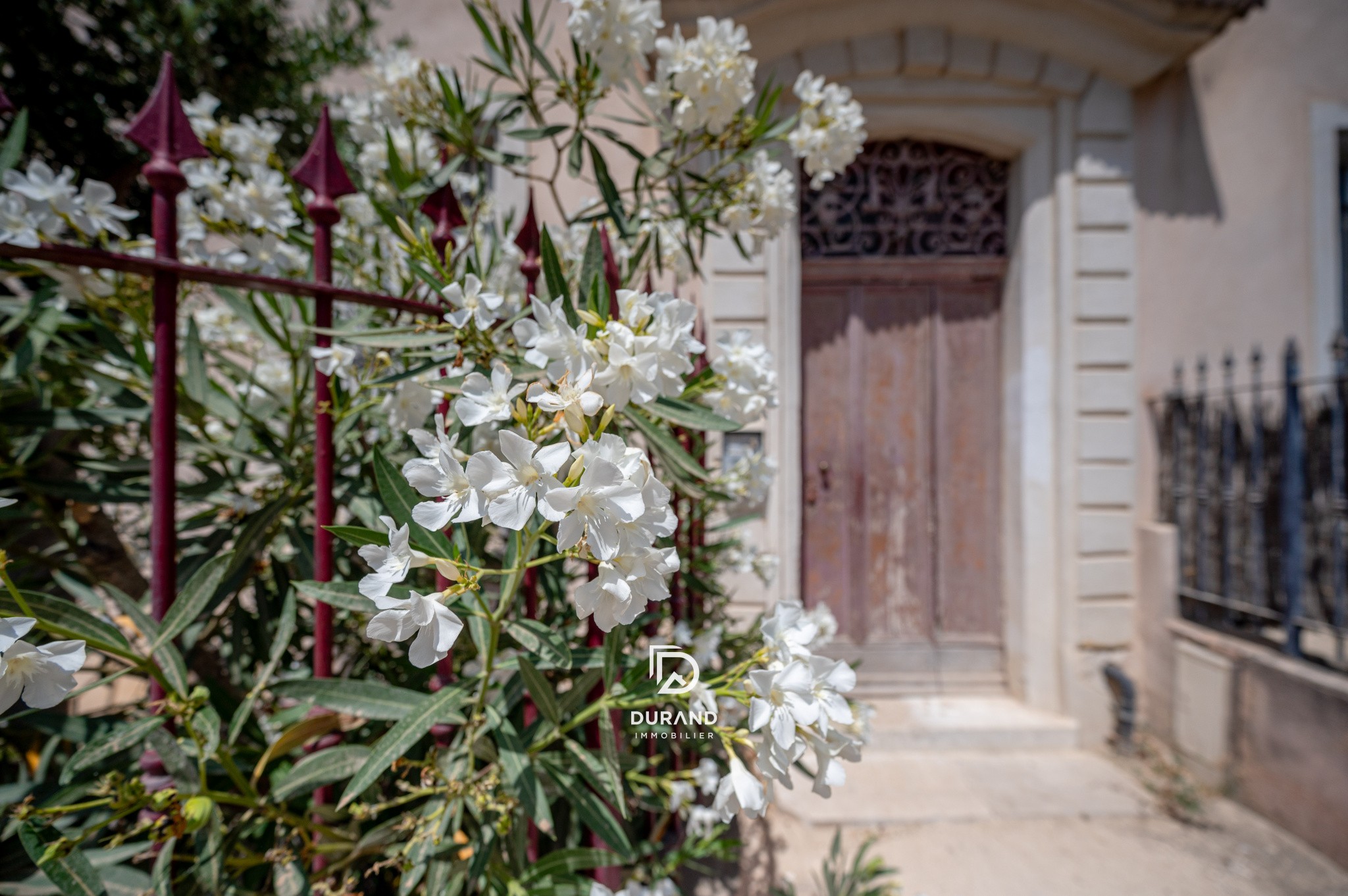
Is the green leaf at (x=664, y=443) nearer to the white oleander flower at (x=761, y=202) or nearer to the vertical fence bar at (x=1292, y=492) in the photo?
the white oleander flower at (x=761, y=202)

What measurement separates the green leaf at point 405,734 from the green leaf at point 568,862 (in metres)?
0.32

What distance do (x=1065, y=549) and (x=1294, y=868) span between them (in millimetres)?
1386

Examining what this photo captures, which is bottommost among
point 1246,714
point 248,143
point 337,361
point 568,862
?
point 1246,714

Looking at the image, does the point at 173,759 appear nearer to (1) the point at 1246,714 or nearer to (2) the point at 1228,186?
(1) the point at 1246,714

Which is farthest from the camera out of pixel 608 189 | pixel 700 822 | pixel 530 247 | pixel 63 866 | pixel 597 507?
pixel 700 822


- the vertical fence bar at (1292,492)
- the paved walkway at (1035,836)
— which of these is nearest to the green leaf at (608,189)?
the paved walkway at (1035,836)

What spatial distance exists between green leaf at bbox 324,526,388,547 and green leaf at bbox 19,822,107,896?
1.66 ft

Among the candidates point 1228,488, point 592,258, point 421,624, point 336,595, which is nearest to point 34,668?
point 336,595

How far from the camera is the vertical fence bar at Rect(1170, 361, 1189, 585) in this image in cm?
287

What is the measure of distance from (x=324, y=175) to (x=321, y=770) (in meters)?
0.95

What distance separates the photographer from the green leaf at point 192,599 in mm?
804

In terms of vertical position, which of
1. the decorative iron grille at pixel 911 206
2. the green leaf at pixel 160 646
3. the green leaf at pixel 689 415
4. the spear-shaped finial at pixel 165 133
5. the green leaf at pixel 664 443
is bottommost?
the green leaf at pixel 160 646

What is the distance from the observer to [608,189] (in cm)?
109

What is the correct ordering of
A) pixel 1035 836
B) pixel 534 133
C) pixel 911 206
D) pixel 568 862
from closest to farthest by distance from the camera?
pixel 568 862
pixel 534 133
pixel 1035 836
pixel 911 206
